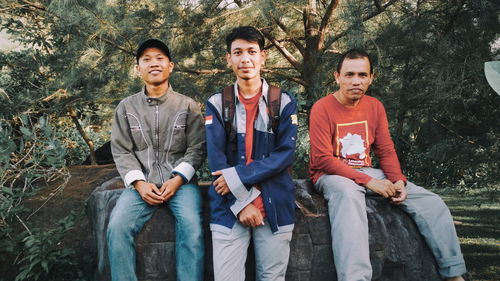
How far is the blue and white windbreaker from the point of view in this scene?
1.95m

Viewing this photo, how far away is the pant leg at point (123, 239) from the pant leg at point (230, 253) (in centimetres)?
37

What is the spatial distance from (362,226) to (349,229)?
68 millimetres

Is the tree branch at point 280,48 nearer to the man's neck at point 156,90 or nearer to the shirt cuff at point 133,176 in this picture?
the man's neck at point 156,90

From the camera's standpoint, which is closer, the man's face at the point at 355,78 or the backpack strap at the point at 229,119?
the backpack strap at the point at 229,119

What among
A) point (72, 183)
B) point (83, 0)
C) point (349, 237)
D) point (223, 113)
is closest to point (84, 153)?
point (72, 183)

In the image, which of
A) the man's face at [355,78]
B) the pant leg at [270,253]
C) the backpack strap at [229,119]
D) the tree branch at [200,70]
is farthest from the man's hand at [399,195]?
the tree branch at [200,70]

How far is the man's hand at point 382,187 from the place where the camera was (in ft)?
7.23

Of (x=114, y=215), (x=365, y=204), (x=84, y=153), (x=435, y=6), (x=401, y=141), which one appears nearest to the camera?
(x=114, y=215)

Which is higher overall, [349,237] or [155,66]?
[155,66]

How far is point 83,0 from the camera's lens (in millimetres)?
3061

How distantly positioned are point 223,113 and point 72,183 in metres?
2.15

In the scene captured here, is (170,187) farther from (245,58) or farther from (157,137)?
(245,58)

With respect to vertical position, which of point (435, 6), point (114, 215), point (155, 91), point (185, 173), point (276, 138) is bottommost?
point (114, 215)

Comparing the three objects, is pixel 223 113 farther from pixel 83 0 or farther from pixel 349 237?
pixel 83 0
